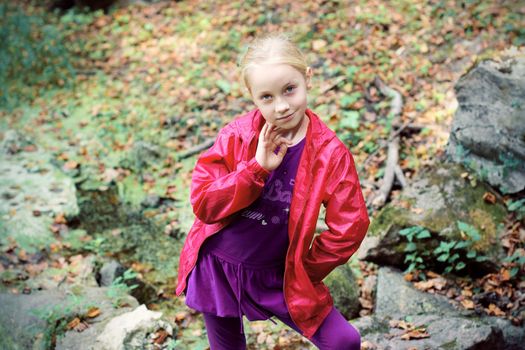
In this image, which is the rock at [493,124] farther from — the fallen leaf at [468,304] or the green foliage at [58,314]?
the green foliage at [58,314]

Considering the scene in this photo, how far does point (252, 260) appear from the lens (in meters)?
2.43

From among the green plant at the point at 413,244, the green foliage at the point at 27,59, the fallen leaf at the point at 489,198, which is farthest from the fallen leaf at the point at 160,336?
the green foliage at the point at 27,59

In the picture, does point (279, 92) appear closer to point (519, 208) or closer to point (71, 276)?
point (519, 208)

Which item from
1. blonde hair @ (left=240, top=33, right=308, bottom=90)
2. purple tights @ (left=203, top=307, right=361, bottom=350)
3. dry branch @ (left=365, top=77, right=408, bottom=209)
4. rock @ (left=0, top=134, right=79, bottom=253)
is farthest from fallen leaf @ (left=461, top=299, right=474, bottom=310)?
rock @ (left=0, top=134, right=79, bottom=253)

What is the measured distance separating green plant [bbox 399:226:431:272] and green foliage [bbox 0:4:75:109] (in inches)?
257

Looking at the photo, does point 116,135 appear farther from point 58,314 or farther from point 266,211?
point 266,211

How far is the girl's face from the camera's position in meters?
2.14

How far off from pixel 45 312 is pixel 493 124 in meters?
4.04

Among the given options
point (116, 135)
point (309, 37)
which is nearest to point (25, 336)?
point (116, 135)

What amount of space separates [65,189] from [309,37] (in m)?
4.23

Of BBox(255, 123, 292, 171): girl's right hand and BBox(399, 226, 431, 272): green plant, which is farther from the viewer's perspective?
BBox(399, 226, 431, 272): green plant

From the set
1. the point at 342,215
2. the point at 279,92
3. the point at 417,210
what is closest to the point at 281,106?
the point at 279,92

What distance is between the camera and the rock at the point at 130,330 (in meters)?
3.37

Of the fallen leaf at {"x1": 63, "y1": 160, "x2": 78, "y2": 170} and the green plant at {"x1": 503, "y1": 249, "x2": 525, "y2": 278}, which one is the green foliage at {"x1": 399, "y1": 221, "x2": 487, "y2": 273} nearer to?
the green plant at {"x1": 503, "y1": 249, "x2": 525, "y2": 278}
